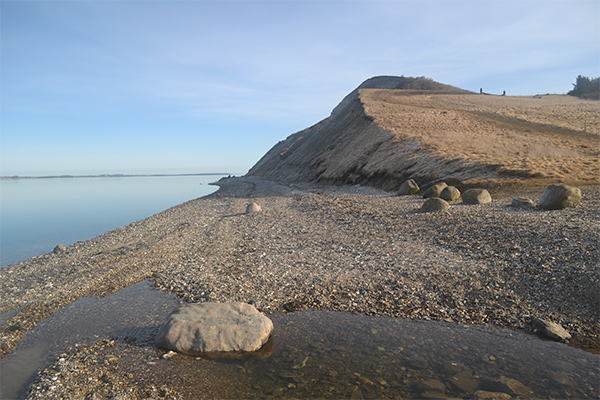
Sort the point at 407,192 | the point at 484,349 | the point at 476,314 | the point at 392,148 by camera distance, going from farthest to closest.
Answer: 1. the point at 392,148
2. the point at 407,192
3. the point at 476,314
4. the point at 484,349

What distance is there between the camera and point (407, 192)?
2458 cm

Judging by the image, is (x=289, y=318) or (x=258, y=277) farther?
(x=258, y=277)

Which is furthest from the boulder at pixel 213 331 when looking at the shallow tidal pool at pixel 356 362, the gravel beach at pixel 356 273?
the gravel beach at pixel 356 273

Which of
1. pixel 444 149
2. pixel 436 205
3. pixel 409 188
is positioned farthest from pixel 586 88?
pixel 436 205

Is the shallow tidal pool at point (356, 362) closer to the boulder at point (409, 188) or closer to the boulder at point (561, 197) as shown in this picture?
the boulder at point (561, 197)

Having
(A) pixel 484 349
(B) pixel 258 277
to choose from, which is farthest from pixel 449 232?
(B) pixel 258 277

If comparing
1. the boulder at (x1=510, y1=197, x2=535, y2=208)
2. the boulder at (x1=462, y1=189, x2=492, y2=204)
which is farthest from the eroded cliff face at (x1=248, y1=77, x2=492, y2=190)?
the boulder at (x1=510, y1=197, x2=535, y2=208)

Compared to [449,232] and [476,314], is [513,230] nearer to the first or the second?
[449,232]

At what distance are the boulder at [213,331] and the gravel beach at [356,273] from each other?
69 cm

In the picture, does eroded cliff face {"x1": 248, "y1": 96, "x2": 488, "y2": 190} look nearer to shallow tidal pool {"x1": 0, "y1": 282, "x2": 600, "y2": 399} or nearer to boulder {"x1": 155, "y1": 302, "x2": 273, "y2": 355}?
shallow tidal pool {"x1": 0, "y1": 282, "x2": 600, "y2": 399}

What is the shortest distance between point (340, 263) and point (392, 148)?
976 inches

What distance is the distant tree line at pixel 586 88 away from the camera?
234 ft

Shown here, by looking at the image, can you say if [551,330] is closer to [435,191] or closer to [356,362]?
[356,362]

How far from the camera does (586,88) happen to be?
76.2 m
